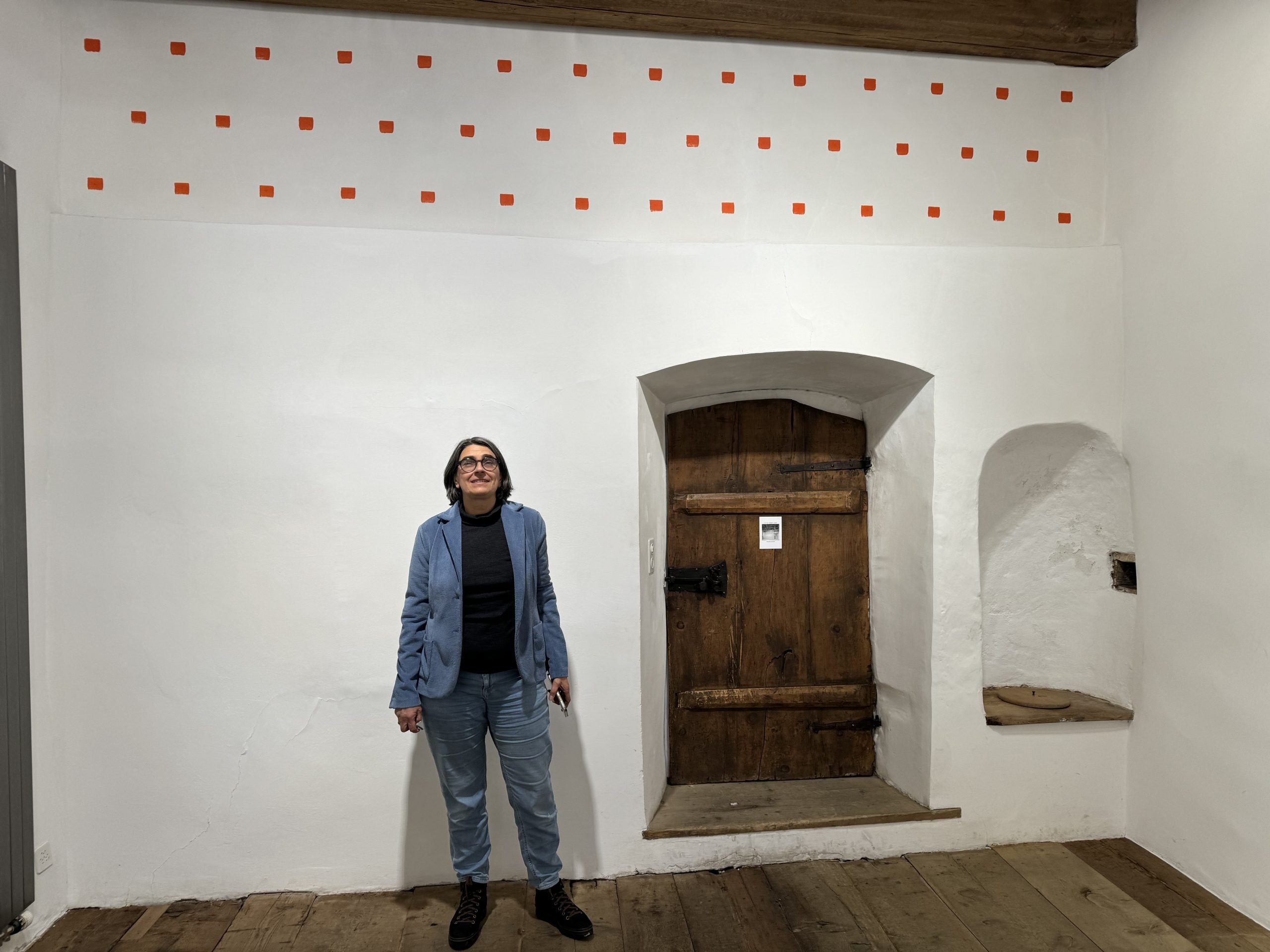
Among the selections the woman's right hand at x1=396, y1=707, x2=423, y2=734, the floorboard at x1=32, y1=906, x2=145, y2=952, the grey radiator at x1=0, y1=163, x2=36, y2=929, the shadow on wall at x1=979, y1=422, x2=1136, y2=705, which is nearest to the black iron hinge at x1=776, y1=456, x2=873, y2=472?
the shadow on wall at x1=979, y1=422, x2=1136, y2=705

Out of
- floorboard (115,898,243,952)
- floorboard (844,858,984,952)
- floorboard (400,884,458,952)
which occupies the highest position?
floorboard (115,898,243,952)

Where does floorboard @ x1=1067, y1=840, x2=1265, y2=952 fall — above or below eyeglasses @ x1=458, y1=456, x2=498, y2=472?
below

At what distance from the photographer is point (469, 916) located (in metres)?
2.41

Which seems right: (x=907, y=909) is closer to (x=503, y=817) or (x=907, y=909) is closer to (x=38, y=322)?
(x=503, y=817)

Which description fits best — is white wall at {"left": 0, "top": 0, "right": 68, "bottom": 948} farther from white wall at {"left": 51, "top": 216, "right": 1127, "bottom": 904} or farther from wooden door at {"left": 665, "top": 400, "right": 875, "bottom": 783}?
wooden door at {"left": 665, "top": 400, "right": 875, "bottom": 783}

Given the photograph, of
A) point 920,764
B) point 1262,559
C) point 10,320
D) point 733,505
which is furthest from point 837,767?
point 10,320

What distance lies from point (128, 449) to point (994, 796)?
10.5ft

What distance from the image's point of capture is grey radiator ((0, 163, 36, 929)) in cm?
228

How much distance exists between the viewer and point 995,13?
2869 millimetres

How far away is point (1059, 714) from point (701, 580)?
1.40m

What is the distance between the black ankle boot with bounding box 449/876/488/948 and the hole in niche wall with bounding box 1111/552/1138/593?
2.55m

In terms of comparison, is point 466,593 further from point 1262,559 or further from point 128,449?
point 1262,559

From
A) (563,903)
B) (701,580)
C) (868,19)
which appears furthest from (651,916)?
(868,19)

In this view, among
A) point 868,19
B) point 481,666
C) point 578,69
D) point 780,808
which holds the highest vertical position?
point 868,19
